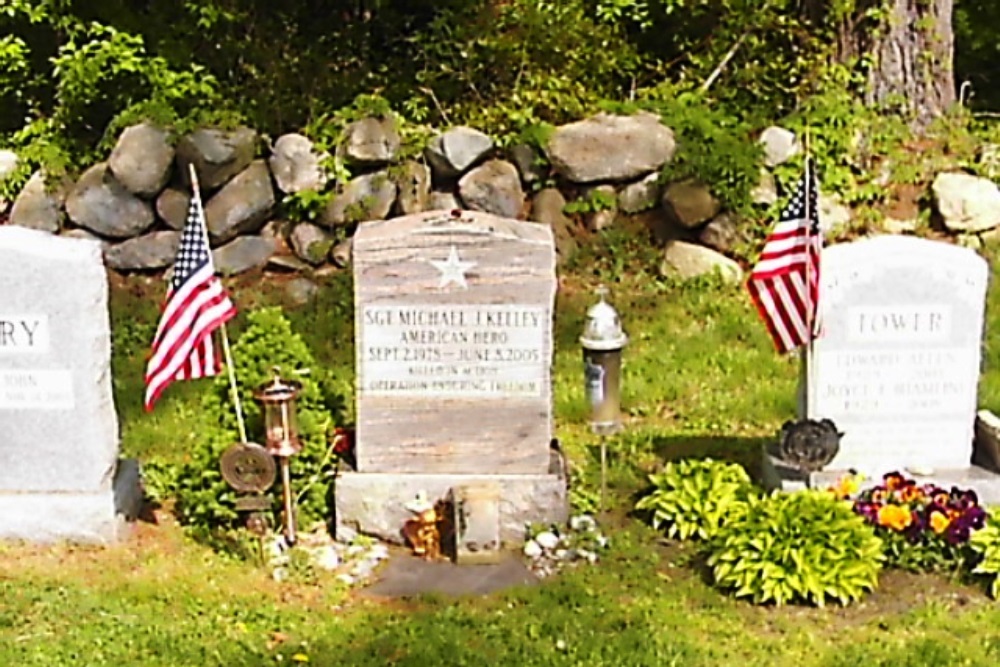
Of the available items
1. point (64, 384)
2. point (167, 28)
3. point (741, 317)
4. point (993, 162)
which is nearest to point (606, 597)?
point (64, 384)

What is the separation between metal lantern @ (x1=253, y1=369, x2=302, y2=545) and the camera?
7246mm

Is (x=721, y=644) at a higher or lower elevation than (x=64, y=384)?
lower

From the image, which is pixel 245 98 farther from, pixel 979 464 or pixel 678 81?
pixel 979 464

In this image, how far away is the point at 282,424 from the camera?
23.9ft

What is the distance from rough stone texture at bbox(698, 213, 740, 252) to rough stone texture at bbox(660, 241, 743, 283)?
65mm

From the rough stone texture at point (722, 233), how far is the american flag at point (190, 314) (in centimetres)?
577

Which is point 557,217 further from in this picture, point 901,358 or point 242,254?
point 901,358

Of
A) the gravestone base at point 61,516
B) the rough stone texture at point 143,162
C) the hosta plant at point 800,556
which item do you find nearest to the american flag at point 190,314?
the gravestone base at point 61,516

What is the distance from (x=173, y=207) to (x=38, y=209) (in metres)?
1.21

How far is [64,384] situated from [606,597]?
2.78 m

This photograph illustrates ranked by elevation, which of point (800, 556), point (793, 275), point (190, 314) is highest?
point (793, 275)

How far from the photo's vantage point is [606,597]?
689 cm

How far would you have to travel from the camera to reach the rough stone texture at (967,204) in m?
12.4

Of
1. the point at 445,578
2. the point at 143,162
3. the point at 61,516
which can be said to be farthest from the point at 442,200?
the point at 445,578
